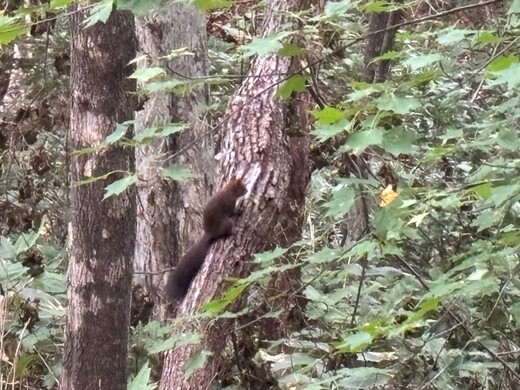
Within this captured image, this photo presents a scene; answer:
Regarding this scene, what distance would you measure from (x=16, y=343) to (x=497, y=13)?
4.66m

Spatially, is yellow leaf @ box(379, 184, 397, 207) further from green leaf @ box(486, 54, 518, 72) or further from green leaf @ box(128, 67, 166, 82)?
green leaf @ box(128, 67, 166, 82)

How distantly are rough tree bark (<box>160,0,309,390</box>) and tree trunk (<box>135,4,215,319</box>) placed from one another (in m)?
1.15

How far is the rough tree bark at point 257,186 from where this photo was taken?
3762mm

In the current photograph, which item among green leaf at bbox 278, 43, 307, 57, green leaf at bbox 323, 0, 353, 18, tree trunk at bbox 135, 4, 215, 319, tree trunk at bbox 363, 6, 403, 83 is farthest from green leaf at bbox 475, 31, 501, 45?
tree trunk at bbox 363, 6, 403, 83

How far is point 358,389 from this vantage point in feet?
8.91

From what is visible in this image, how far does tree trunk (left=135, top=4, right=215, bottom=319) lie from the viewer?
203 inches

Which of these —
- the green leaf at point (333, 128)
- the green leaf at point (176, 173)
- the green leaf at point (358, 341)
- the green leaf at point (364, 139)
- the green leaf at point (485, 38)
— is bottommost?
the green leaf at point (358, 341)

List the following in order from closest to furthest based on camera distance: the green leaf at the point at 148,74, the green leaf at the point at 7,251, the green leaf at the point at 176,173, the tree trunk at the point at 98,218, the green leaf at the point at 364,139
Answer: the green leaf at the point at 364,139
the green leaf at the point at 148,74
the green leaf at the point at 176,173
the tree trunk at the point at 98,218
the green leaf at the point at 7,251

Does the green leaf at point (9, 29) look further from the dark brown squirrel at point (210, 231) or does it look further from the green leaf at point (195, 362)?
the dark brown squirrel at point (210, 231)

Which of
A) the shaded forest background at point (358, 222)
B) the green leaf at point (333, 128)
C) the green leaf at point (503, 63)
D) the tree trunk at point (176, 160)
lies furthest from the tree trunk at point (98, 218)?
the green leaf at point (503, 63)

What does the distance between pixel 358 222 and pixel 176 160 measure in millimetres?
1257

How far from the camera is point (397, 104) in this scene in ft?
6.08

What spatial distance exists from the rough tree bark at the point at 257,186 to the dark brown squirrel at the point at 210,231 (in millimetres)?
45

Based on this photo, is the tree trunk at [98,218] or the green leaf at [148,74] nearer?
the green leaf at [148,74]
